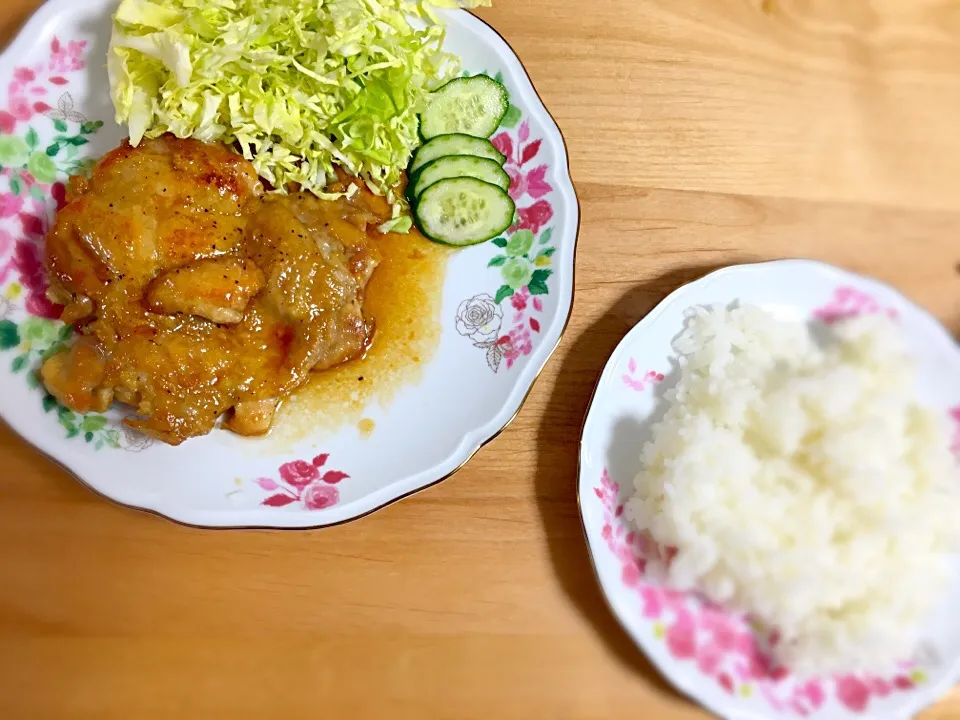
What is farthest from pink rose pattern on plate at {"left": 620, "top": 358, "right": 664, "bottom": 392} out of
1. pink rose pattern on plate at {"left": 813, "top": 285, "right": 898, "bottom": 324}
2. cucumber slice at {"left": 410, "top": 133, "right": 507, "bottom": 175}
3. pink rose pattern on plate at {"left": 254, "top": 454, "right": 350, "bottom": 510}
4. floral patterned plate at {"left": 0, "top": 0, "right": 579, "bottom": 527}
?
pink rose pattern on plate at {"left": 254, "top": 454, "right": 350, "bottom": 510}

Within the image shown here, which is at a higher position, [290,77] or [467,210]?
[290,77]

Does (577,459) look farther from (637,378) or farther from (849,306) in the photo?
(849,306)

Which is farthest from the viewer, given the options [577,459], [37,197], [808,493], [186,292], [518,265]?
[518,265]

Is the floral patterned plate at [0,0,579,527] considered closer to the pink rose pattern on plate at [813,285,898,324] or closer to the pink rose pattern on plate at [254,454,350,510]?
the pink rose pattern on plate at [254,454,350,510]

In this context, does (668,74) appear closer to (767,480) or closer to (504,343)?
(504,343)

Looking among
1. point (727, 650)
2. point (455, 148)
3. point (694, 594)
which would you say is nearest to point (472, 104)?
point (455, 148)

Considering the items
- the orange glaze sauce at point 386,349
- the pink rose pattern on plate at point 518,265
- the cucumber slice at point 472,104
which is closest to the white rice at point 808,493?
the pink rose pattern on plate at point 518,265
